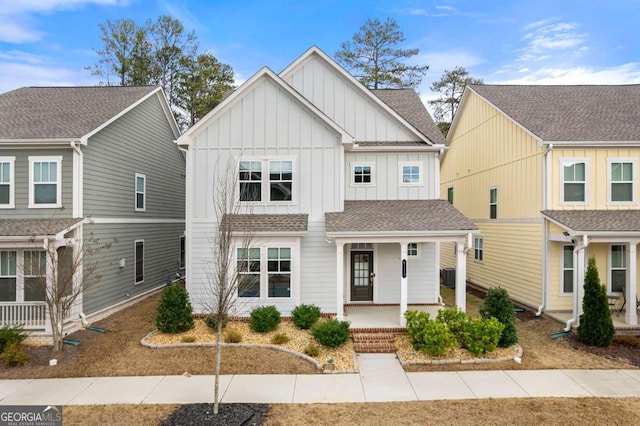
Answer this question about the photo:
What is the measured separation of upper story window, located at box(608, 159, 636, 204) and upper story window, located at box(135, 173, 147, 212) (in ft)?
59.7

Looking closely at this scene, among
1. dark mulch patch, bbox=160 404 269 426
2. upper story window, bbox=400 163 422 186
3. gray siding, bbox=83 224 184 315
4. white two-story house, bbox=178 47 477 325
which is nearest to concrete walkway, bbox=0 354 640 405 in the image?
dark mulch patch, bbox=160 404 269 426

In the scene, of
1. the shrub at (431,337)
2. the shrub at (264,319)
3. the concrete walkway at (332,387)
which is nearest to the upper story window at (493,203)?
the concrete walkway at (332,387)

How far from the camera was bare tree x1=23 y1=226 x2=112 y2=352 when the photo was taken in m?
9.87

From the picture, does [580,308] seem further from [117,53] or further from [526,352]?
[117,53]

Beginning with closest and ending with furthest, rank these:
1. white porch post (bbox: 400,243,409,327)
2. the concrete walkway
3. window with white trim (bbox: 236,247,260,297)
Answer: the concrete walkway
white porch post (bbox: 400,243,409,327)
window with white trim (bbox: 236,247,260,297)

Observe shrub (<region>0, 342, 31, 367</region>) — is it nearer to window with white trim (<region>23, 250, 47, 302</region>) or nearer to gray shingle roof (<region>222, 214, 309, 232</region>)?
window with white trim (<region>23, 250, 47, 302</region>)

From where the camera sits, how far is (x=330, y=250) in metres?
12.0

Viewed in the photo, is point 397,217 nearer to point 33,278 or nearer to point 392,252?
point 392,252

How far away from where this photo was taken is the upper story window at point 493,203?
1636 cm

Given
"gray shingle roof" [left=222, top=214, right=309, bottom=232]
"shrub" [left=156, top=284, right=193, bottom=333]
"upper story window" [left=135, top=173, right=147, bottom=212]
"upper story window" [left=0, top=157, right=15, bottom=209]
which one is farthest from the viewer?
"upper story window" [left=135, top=173, right=147, bottom=212]

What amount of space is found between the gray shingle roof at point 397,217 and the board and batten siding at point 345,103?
2.77 meters

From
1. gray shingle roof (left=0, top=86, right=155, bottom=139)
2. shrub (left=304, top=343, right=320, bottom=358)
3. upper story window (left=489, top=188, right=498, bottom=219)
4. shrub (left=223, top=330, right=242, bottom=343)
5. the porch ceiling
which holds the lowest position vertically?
shrub (left=304, top=343, right=320, bottom=358)

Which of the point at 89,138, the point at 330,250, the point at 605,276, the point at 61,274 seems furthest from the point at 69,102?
the point at 605,276

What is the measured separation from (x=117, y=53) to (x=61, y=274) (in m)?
22.1
